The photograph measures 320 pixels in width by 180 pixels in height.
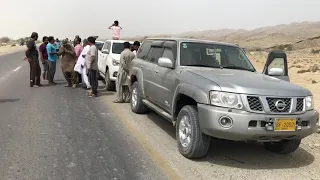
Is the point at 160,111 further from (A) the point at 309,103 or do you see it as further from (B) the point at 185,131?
(A) the point at 309,103

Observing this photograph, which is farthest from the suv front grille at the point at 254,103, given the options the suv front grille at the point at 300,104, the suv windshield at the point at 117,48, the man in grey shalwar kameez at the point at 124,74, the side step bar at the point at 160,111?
the suv windshield at the point at 117,48

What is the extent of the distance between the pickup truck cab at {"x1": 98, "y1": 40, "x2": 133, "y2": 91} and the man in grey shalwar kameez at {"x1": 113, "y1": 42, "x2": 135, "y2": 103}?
1.63m

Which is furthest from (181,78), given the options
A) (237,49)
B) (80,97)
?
(80,97)

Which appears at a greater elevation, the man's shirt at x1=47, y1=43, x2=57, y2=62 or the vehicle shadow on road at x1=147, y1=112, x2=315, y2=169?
the man's shirt at x1=47, y1=43, x2=57, y2=62

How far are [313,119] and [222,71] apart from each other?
1.60 m

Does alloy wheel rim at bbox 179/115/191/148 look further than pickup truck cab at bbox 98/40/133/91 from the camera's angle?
No

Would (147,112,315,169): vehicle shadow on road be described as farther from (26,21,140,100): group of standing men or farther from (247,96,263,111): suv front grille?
(26,21,140,100): group of standing men

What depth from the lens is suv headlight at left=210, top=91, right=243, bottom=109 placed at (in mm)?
4895

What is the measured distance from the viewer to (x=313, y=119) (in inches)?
205

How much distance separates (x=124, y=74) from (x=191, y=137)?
4.85 meters

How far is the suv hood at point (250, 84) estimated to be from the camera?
4945mm

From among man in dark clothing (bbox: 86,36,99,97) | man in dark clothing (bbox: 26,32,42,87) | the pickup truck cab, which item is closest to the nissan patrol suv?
man in dark clothing (bbox: 86,36,99,97)

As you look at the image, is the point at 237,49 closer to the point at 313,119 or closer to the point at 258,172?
the point at 313,119

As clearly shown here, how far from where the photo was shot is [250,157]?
5.75m
